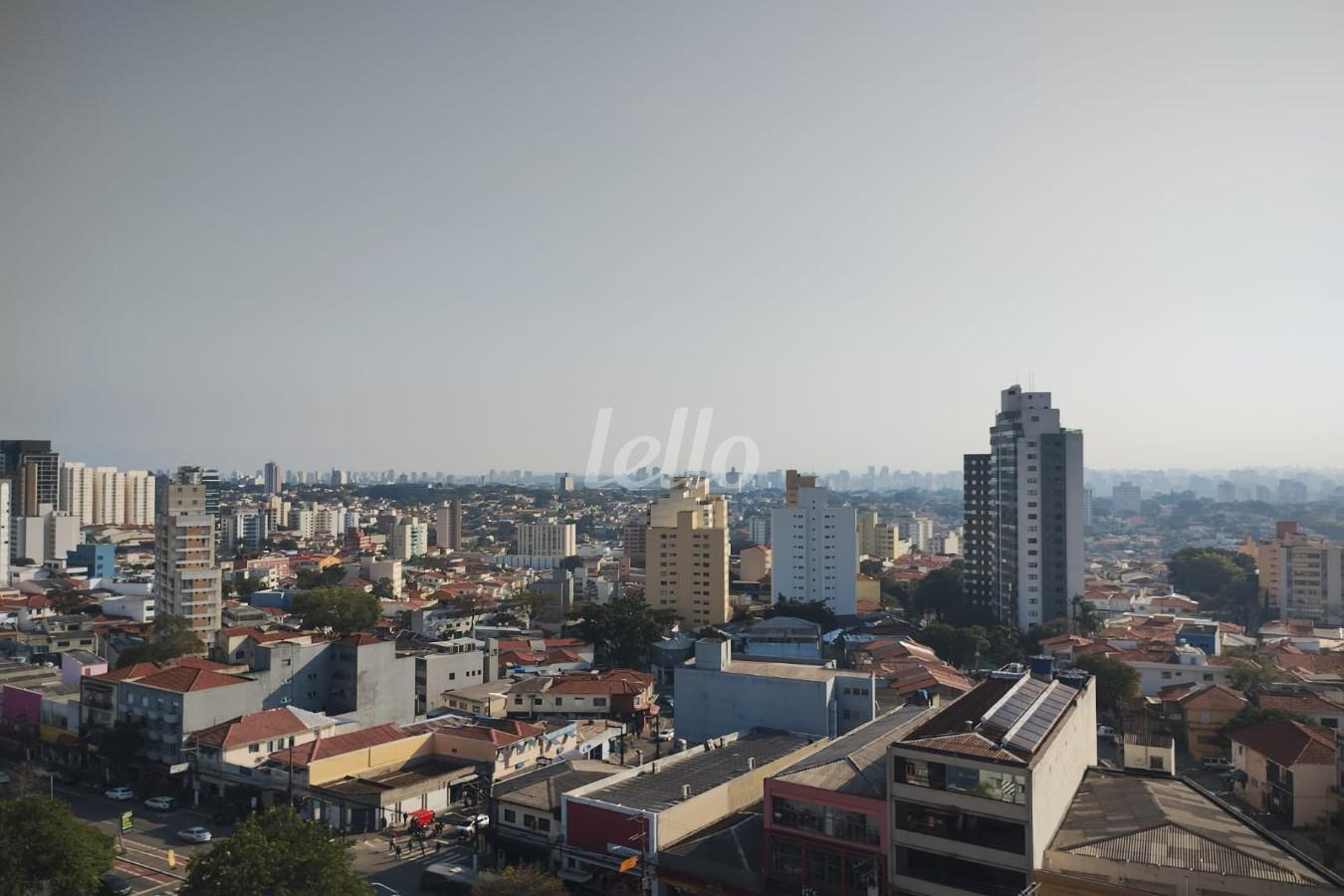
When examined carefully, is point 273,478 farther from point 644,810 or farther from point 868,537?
point 644,810

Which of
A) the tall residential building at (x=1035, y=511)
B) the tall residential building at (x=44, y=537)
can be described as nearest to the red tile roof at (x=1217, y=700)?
the tall residential building at (x=1035, y=511)

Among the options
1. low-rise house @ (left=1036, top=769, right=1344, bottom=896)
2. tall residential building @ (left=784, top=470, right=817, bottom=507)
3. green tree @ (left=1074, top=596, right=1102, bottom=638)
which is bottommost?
green tree @ (left=1074, top=596, right=1102, bottom=638)

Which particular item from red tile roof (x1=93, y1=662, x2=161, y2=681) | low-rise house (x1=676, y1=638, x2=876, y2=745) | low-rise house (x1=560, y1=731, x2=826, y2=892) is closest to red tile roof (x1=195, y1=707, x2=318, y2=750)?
red tile roof (x1=93, y1=662, x2=161, y2=681)

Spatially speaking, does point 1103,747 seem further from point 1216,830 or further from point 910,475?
point 910,475

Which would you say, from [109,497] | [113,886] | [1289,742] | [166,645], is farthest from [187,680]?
[109,497]

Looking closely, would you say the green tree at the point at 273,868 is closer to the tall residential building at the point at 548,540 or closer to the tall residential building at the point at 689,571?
the tall residential building at the point at 689,571

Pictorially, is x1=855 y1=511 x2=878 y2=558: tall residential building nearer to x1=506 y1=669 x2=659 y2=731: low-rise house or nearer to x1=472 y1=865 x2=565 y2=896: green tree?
x1=506 y1=669 x2=659 y2=731: low-rise house
